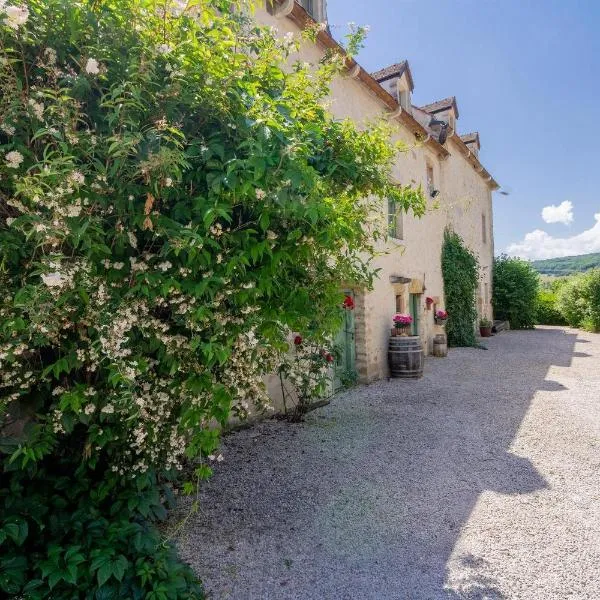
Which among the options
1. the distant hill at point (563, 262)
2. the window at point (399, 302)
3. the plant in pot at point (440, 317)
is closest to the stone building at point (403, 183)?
the window at point (399, 302)

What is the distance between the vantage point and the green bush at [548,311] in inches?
882

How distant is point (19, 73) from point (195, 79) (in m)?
0.85

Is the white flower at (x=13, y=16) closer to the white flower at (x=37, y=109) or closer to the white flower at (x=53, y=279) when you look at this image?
A: the white flower at (x=37, y=109)

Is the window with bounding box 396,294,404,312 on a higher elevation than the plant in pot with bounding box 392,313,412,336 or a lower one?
higher

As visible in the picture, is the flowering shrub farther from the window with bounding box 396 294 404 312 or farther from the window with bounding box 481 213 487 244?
the window with bounding box 481 213 487 244

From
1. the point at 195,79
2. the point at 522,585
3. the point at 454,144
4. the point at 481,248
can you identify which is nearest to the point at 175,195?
the point at 195,79

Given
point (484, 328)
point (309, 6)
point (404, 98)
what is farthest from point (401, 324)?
point (484, 328)

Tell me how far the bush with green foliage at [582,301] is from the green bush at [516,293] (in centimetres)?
189

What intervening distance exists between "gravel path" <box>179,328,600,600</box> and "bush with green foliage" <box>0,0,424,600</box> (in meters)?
0.77

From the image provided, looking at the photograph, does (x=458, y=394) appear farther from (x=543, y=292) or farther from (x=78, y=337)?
(x=543, y=292)

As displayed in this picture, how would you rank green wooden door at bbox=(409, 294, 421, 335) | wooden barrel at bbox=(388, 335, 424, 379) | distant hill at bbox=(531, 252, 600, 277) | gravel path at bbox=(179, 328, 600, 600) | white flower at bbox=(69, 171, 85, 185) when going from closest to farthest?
white flower at bbox=(69, 171, 85, 185), gravel path at bbox=(179, 328, 600, 600), wooden barrel at bbox=(388, 335, 424, 379), green wooden door at bbox=(409, 294, 421, 335), distant hill at bbox=(531, 252, 600, 277)

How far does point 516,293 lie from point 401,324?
13345 mm

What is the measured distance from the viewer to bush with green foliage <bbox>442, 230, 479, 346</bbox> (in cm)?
1314

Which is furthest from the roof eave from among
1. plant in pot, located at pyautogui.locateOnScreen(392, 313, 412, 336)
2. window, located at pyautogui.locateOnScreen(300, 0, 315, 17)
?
plant in pot, located at pyautogui.locateOnScreen(392, 313, 412, 336)
